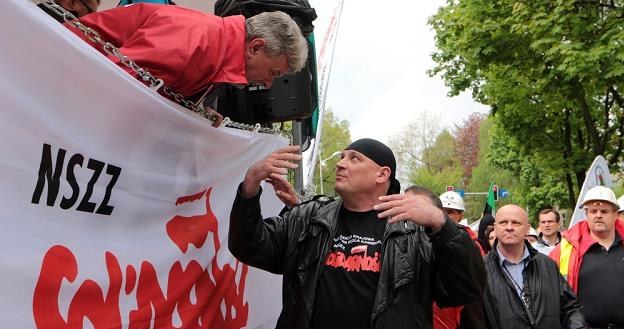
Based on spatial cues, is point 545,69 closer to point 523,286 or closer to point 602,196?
point 602,196

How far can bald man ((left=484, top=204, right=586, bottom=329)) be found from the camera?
4.18 metres

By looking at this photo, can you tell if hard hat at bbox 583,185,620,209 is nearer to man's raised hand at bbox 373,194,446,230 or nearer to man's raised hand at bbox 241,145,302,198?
man's raised hand at bbox 373,194,446,230

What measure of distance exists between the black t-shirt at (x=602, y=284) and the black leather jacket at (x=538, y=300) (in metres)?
0.99

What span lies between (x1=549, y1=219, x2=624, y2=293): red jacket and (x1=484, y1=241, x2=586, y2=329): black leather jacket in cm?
105

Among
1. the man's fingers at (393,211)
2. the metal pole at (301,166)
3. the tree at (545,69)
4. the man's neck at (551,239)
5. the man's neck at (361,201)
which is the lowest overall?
the man's neck at (551,239)

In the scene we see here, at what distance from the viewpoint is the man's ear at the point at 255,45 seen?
275 cm

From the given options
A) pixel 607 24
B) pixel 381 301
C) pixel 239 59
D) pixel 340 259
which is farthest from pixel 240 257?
pixel 607 24

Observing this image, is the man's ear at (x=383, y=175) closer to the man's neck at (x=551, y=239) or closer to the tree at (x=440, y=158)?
the man's neck at (x=551, y=239)

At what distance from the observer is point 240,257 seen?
282 centimetres

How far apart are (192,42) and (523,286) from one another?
116 inches

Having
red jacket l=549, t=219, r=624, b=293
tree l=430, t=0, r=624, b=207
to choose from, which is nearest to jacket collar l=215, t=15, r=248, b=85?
red jacket l=549, t=219, r=624, b=293

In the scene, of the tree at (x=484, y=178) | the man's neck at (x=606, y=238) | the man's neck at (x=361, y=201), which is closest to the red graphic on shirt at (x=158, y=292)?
the man's neck at (x=361, y=201)

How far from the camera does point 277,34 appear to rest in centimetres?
280

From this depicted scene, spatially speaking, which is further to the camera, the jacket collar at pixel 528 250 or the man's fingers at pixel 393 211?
the jacket collar at pixel 528 250
